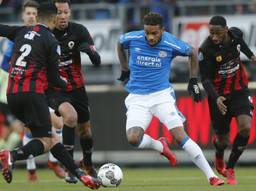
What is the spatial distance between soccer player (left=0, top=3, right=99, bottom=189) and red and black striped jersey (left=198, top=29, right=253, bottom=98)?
2853 mm

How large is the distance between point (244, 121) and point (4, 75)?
4.35 meters

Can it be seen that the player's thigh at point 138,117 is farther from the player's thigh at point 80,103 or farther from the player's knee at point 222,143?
the player's knee at point 222,143

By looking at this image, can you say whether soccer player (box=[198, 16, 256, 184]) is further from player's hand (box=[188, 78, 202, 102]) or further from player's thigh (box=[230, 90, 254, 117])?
player's hand (box=[188, 78, 202, 102])

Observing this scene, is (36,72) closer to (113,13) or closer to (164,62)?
(164,62)

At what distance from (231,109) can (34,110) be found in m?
3.75

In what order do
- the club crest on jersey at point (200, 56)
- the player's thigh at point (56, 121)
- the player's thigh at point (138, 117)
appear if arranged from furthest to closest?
1. the player's thigh at point (56, 121)
2. the club crest on jersey at point (200, 56)
3. the player's thigh at point (138, 117)

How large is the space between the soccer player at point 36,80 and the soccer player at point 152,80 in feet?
5.20

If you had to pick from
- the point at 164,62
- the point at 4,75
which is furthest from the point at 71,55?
the point at 4,75

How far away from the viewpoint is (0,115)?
1988 centimetres

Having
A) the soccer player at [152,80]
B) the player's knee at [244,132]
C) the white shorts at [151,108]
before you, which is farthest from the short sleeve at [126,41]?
the player's knee at [244,132]

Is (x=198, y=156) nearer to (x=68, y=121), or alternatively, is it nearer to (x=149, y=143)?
(x=149, y=143)

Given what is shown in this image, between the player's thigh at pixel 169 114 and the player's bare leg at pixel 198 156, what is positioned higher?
the player's thigh at pixel 169 114

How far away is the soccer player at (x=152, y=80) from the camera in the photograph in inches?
468

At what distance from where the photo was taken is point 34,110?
1048 cm
